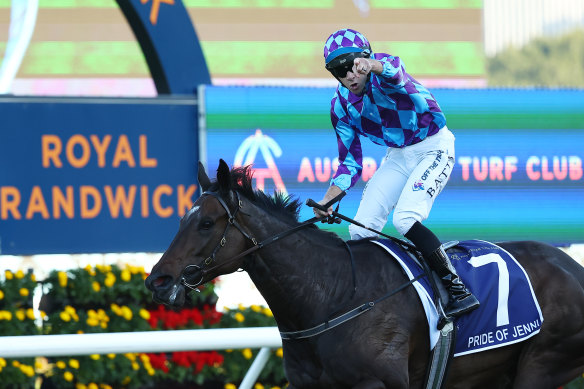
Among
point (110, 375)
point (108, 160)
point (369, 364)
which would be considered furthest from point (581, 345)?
point (108, 160)

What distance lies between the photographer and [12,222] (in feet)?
17.4

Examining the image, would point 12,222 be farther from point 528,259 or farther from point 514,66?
point 514,66

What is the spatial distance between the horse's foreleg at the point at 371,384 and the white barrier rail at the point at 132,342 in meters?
0.84

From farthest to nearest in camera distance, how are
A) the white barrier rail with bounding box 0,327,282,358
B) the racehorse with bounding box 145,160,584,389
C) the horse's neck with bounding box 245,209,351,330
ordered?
the white barrier rail with bounding box 0,327,282,358 → the horse's neck with bounding box 245,209,351,330 → the racehorse with bounding box 145,160,584,389

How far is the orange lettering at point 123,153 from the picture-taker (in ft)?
18.0

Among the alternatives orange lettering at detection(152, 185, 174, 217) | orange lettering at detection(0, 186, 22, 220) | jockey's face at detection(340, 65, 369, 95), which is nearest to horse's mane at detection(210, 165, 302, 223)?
jockey's face at detection(340, 65, 369, 95)

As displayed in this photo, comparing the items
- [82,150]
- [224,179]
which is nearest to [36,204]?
[82,150]

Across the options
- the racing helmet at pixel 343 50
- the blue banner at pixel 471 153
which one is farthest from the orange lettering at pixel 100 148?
the racing helmet at pixel 343 50

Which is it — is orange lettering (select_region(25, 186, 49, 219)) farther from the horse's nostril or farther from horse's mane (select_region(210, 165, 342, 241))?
the horse's nostril

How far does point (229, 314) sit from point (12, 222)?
4.46 feet

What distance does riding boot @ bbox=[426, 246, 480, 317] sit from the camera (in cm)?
356

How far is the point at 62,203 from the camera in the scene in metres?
5.38

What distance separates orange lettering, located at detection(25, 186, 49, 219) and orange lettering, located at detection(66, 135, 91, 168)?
26 centimetres

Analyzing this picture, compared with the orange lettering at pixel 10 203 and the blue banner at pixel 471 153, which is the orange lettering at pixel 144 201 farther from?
the orange lettering at pixel 10 203
